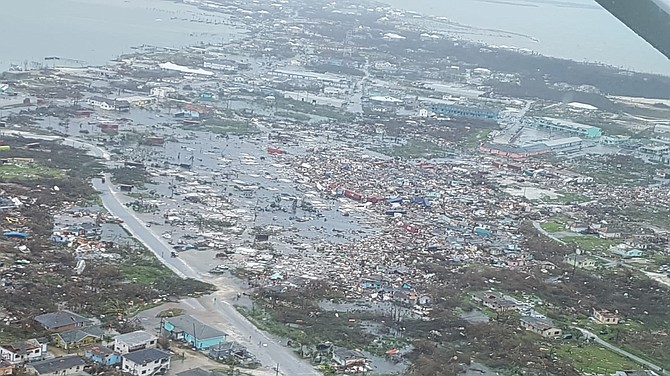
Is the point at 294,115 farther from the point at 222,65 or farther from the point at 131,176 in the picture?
the point at 131,176

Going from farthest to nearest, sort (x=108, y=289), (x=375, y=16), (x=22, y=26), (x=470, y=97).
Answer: (x=375, y=16) → (x=22, y=26) → (x=470, y=97) → (x=108, y=289)

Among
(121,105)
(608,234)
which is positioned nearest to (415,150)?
(608,234)

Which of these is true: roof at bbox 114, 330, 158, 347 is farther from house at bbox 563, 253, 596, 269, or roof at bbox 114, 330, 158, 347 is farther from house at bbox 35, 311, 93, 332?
house at bbox 563, 253, 596, 269

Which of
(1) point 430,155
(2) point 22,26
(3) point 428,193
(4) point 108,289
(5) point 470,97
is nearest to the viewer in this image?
(4) point 108,289

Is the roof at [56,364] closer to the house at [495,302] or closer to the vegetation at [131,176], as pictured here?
the house at [495,302]

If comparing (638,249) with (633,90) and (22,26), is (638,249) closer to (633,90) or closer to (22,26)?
(633,90)

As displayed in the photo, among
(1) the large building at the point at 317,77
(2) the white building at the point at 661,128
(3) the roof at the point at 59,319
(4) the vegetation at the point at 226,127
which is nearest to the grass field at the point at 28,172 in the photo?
(4) the vegetation at the point at 226,127

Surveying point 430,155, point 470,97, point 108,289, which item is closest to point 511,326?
point 108,289
